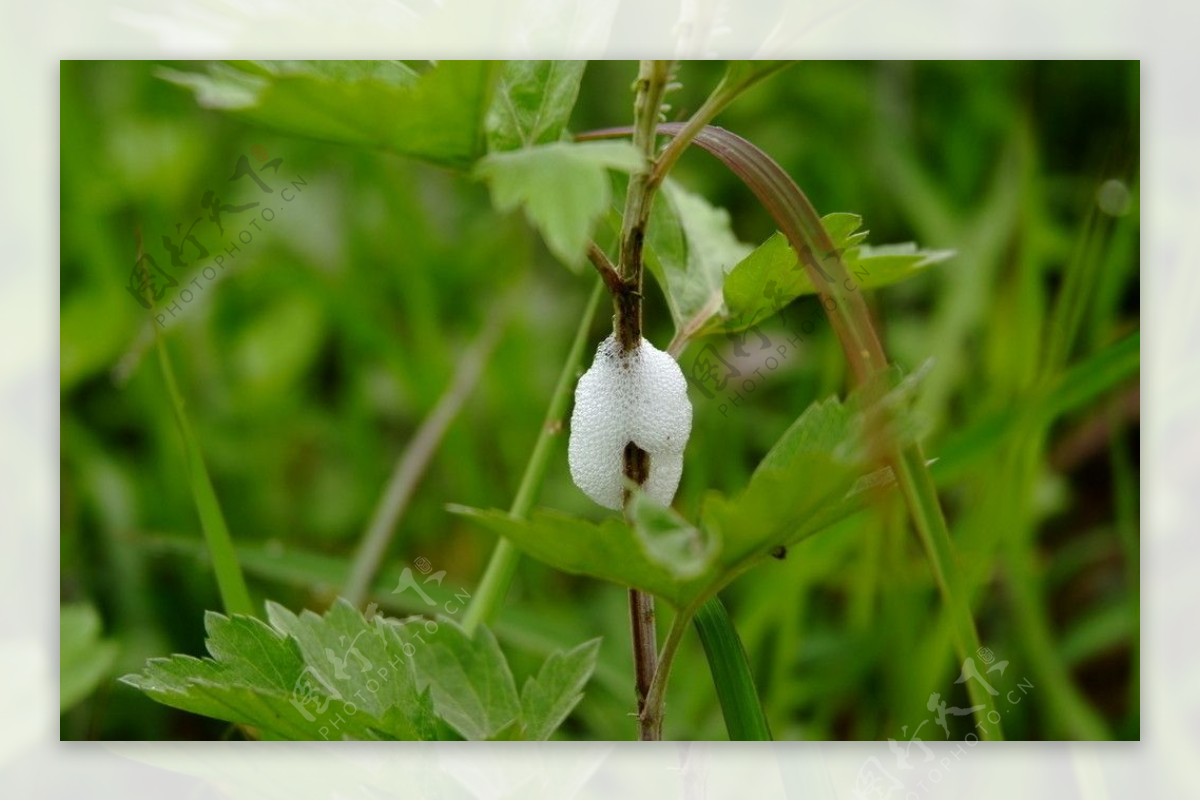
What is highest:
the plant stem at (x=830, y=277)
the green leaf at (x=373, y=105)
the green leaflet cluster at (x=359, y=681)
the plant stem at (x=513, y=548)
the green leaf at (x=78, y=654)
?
the green leaf at (x=373, y=105)

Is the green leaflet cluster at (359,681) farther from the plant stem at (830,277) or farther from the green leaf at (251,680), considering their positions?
the plant stem at (830,277)

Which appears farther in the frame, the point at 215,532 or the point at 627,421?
the point at 215,532

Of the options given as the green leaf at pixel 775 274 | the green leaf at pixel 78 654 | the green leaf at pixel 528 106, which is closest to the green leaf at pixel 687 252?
the green leaf at pixel 775 274

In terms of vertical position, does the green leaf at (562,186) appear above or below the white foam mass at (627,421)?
above

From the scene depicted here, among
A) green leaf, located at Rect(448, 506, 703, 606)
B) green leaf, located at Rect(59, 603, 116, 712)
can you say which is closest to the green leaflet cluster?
green leaf, located at Rect(448, 506, 703, 606)

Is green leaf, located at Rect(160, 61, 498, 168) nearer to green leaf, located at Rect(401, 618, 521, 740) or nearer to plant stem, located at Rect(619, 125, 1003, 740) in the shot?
plant stem, located at Rect(619, 125, 1003, 740)

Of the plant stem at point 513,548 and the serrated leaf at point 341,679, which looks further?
the plant stem at point 513,548

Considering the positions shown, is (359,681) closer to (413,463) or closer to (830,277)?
(830,277)

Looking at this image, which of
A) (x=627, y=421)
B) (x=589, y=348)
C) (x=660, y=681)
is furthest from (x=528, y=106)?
(x=589, y=348)
